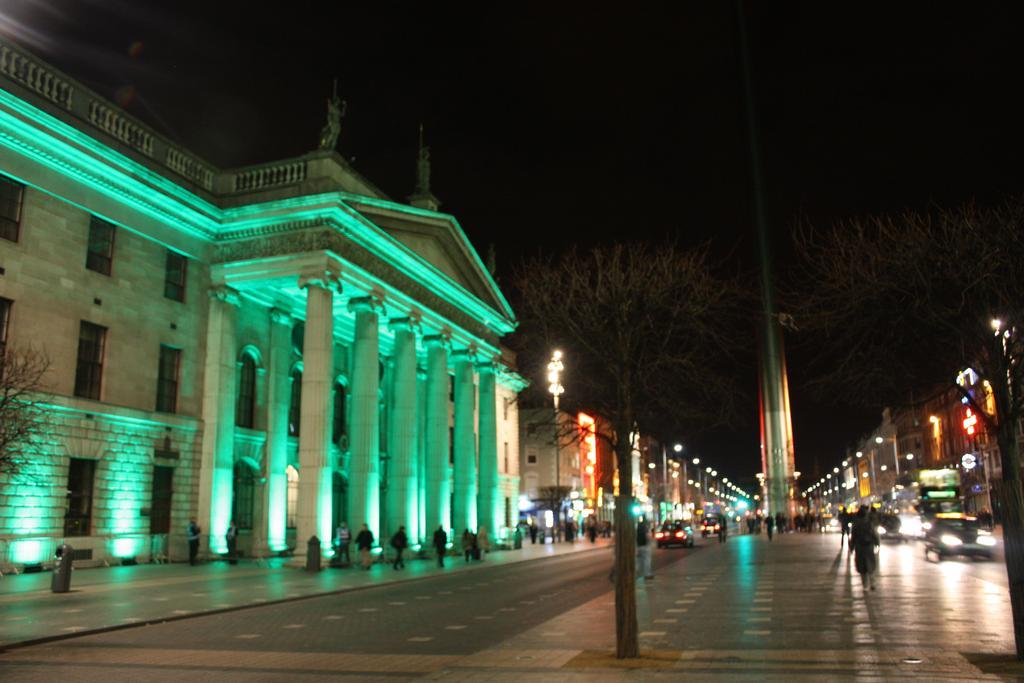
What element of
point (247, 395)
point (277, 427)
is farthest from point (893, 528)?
point (247, 395)

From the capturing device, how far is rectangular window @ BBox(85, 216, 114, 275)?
29953mm

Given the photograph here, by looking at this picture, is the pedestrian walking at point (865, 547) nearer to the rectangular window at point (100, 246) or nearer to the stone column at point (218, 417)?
the stone column at point (218, 417)

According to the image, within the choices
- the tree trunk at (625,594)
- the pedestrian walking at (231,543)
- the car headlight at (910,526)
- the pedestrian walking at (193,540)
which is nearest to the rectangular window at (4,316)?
the pedestrian walking at (193,540)

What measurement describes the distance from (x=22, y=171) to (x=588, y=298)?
20343 millimetres

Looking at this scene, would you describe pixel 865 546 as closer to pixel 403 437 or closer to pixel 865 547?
pixel 865 547

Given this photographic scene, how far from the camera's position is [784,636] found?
1277 centimetres

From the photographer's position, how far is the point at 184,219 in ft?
111

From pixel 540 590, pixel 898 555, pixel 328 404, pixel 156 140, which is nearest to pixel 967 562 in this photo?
pixel 898 555

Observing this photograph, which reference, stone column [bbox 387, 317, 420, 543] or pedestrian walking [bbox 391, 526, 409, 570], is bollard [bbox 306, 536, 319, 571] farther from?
stone column [bbox 387, 317, 420, 543]

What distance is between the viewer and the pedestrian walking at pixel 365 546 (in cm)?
A: 3212

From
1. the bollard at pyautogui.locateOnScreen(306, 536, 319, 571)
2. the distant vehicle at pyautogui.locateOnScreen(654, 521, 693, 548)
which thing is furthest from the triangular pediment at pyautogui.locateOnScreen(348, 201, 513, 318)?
the distant vehicle at pyautogui.locateOnScreen(654, 521, 693, 548)

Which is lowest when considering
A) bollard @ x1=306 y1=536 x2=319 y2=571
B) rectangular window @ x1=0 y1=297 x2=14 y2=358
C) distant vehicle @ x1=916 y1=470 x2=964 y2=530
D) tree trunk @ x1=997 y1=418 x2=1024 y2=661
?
bollard @ x1=306 y1=536 x2=319 y2=571

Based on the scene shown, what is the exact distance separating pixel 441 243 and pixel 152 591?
85.8 ft

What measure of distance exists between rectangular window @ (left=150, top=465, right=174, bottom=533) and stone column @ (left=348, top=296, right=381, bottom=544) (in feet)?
22.5
